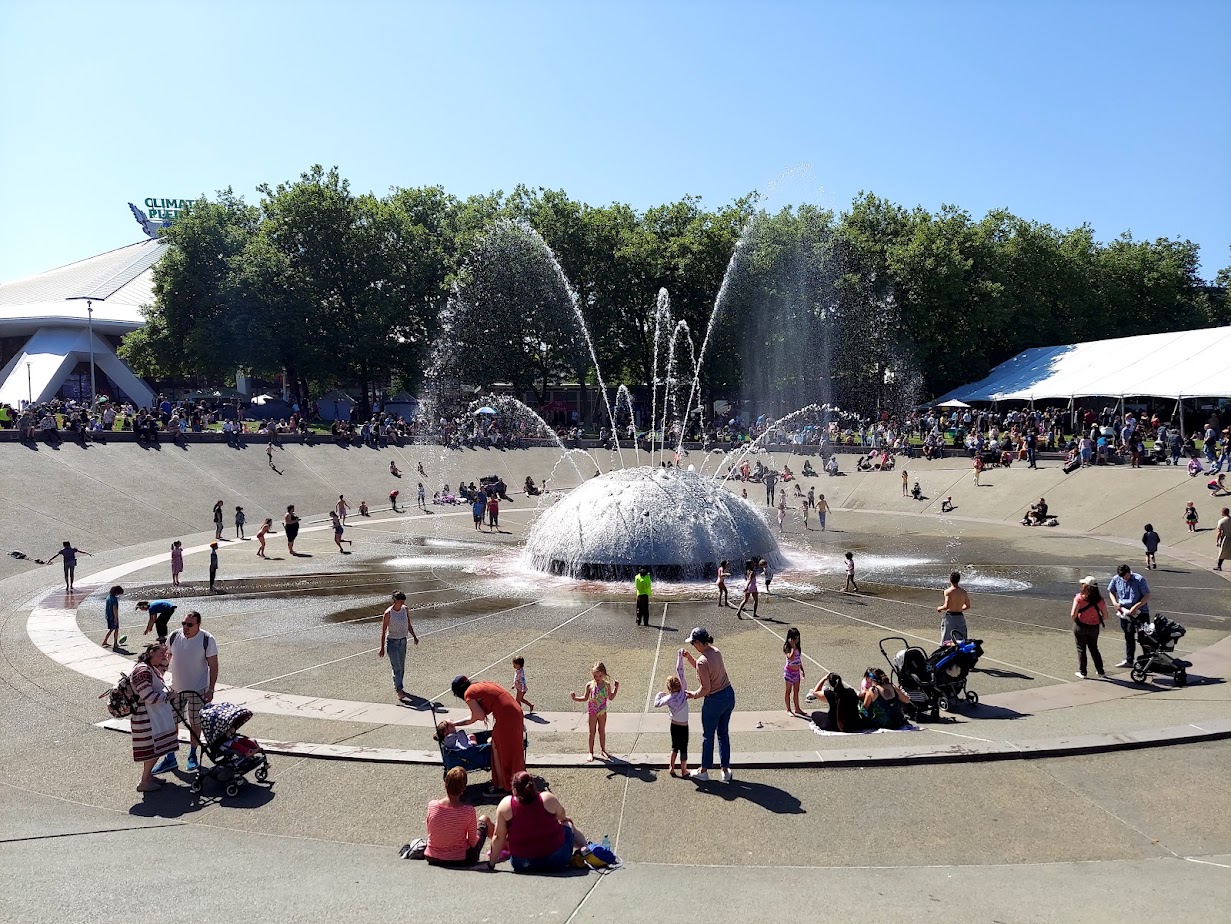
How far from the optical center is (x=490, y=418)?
63656mm

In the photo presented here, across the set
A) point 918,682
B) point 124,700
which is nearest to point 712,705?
point 918,682

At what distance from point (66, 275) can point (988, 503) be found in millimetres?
99464

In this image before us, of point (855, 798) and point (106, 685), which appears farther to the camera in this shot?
point (106, 685)

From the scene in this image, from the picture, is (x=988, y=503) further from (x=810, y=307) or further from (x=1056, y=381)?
(x=810, y=307)

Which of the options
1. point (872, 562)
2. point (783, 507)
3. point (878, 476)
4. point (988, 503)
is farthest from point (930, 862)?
point (878, 476)

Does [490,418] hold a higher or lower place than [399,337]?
lower

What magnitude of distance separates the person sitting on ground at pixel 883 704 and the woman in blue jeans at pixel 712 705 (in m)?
2.53

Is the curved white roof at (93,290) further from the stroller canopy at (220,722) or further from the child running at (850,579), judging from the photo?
the stroller canopy at (220,722)

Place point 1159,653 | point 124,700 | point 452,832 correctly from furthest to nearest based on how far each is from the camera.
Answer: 1. point 1159,653
2. point 124,700
3. point 452,832

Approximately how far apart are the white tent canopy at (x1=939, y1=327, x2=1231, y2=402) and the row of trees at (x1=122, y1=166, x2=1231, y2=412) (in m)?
8.93

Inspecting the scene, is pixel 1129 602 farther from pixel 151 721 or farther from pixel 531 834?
pixel 151 721

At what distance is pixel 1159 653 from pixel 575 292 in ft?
184

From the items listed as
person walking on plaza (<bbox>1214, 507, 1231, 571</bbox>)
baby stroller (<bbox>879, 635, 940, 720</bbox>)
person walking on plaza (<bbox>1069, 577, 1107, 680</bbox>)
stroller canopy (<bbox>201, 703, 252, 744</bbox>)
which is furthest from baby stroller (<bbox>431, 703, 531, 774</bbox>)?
person walking on plaza (<bbox>1214, 507, 1231, 571</bbox>)

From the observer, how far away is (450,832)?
7.42 meters
